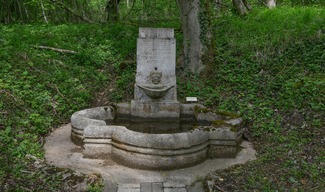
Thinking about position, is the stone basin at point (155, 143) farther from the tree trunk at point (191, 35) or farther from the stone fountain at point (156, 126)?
the tree trunk at point (191, 35)

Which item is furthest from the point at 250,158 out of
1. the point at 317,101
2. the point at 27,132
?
the point at 27,132

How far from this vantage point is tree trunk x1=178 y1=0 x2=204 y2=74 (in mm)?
9273

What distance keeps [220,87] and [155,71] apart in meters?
2.24

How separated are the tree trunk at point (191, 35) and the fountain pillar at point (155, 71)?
7.15 feet

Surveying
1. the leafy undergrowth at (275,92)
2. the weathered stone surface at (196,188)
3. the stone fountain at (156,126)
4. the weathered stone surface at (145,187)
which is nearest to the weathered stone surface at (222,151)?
the stone fountain at (156,126)

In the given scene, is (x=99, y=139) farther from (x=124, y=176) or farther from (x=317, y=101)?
(x=317, y=101)

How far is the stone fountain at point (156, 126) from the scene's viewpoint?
18.7 ft

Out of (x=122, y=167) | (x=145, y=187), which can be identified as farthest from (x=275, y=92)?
(x=145, y=187)

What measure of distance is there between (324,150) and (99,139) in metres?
3.89

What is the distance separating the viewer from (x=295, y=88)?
7.91m

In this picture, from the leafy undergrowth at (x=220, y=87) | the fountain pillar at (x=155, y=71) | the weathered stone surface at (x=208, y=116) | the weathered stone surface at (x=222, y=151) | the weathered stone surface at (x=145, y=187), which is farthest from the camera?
the fountain pillar at (x=155, y=71)

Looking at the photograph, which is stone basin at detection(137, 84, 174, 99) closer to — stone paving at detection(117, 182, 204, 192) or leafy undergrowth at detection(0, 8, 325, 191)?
leafy undergrowth at detection(0, 8, 325, 191)

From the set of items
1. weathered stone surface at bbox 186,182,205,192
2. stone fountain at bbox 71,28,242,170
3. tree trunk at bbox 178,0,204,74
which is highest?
tree trunk at bbox 178,0,204,74

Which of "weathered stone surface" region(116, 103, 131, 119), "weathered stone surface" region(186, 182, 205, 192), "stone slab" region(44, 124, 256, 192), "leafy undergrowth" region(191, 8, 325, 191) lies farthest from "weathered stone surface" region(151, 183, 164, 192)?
"weathered stone surface" region(116, 103, 131, 119)
